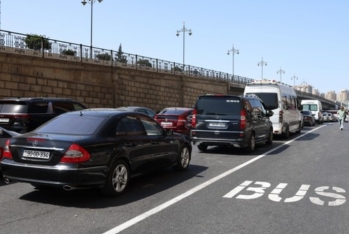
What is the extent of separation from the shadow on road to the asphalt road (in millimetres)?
15

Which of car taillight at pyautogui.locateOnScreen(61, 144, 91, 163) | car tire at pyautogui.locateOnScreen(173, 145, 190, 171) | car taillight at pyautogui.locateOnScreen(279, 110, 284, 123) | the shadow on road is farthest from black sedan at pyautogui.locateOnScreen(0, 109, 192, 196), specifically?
car taillight at pyautogui.locateOnScreen(279, 110, 284, 123)

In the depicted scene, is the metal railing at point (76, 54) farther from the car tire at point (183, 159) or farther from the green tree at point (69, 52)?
the car tire at point (183, 159)

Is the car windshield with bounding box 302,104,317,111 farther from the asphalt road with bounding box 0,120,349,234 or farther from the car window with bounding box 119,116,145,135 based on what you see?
the car window with bounding box 119,116,145,135

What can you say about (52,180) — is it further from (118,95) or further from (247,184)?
(118,95)

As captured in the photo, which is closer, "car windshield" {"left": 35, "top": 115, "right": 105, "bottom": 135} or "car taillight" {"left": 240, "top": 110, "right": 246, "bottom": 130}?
"car windshield" {"left": 35, "top": 115, "right": 105, "bottom": 135}

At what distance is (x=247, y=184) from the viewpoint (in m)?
7.54

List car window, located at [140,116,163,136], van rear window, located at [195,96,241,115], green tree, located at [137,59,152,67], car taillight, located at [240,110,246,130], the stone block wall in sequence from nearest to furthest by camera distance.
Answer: car window, located at [140,116,163,136] → car taillight, located at [240,110,246,130] → van rear window, located at [195,96,241,115] → the stone block wall → green tree, located at [137,59,152,67]

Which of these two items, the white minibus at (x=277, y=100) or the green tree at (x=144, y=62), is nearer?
the white minibus at (x=277, y=100)

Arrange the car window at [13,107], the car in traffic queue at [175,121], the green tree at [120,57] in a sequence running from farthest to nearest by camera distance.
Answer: the green tree at [120,57] < the car in traffic queue at [175,121] < the car window at [13,107]

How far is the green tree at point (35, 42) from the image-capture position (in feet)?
70.7

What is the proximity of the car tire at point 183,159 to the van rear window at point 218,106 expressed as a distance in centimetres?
334

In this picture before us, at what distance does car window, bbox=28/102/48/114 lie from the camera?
1133 centimetres

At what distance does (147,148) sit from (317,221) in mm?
3377

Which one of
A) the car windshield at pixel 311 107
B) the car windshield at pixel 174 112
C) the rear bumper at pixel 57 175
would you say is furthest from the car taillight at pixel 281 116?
the car windshield at pixel 311 107
